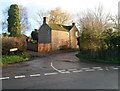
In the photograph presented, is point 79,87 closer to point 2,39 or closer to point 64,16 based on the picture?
point 2,39

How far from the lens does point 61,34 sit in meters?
32.6

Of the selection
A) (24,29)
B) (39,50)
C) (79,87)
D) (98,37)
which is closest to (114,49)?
(98,37)

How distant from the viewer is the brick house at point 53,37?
28.9m

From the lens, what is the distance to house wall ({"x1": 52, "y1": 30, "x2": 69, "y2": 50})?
3024cm

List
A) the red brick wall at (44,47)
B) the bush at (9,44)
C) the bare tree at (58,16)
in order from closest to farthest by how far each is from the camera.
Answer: the bush at (9,44) → the red brick wall at (44,47) → the bare tree at (58,16)

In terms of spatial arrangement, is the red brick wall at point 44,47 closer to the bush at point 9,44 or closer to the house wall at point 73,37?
the house wall at point 73,37

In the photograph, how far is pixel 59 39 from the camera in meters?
31.9

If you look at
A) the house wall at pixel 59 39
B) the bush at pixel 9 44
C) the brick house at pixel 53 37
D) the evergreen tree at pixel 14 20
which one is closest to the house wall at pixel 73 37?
the brick house at pixel 53 37

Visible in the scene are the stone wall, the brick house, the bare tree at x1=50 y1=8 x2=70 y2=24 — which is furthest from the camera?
the bare tree at x1=50 y1=8 x2=70 y2=24

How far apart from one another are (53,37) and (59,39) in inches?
87.9

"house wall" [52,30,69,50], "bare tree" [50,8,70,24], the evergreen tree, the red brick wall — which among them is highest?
"bare tree" [50,8,70,24]

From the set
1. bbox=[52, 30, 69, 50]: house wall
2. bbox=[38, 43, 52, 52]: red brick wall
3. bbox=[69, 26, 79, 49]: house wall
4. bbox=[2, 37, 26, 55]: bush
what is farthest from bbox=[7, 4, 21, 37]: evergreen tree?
bbox=[69, 26, 79, 49]: house wall

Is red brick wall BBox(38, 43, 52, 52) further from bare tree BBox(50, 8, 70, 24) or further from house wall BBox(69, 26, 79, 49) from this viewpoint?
bare tree BBox(50, 8, 70, 24)

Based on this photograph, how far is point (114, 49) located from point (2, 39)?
1258cm
